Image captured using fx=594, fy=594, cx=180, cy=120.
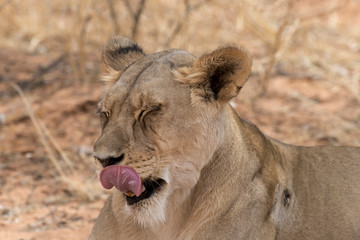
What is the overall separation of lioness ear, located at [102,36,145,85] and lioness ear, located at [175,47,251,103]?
1.63 ft

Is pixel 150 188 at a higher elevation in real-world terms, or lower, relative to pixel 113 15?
lower

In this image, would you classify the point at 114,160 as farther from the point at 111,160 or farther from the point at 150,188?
the point at 150,188

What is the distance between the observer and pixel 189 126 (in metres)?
2.41

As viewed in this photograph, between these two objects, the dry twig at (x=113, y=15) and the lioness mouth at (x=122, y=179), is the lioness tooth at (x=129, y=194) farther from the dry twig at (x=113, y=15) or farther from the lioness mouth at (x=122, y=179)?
the dry twig at (x=113, y=15)

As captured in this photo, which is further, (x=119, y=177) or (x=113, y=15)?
(x=113, y=15)

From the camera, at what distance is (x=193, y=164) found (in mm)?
2471

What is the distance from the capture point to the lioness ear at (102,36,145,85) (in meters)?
2.91

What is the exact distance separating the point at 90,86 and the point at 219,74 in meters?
4.54

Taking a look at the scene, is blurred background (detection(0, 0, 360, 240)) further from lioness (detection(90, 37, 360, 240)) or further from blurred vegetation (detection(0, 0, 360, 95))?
lioness (detection(90, 37, 360, 240))

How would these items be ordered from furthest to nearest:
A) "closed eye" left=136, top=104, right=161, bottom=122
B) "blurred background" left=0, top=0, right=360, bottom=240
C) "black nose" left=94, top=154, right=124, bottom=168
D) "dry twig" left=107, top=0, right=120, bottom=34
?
"dry twig" left=107, top=0, right=120, bottom=34 → "blurred background" left=0, top=0, right=360, bottom=240 → "closed eye" left=136, top=104, right=161, bottom=122 → "black nose" left=94, top=154, right=124, bottom=168

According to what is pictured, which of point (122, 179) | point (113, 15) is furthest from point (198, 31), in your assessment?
point (122, 179)

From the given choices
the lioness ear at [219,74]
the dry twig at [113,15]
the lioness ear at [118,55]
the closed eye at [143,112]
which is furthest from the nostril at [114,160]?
the dry twig at [113,15]

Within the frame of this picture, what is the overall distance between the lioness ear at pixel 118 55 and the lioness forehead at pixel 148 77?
0.27m

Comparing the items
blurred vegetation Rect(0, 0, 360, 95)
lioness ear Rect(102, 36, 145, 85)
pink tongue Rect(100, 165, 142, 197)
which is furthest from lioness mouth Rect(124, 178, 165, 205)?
blurred vegetation Rect(0, 0, 360, 95)
